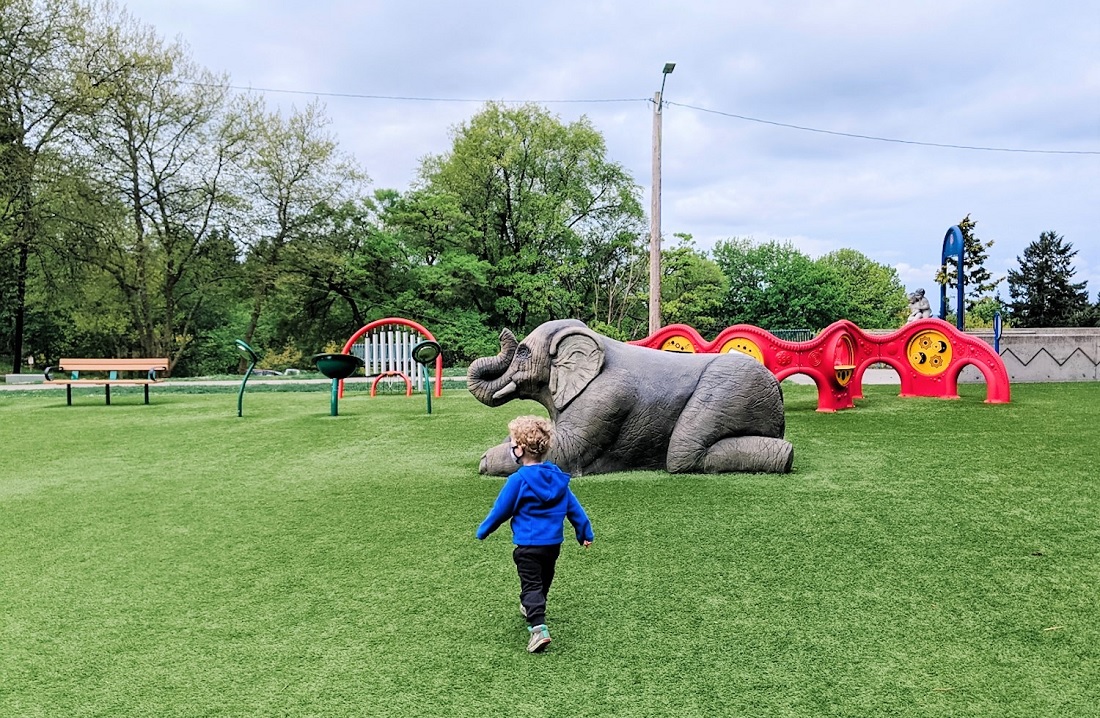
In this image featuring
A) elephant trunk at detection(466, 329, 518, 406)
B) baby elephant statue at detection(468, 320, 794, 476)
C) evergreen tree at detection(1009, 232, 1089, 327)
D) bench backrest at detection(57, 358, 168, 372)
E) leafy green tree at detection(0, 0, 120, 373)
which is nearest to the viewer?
baby elephant statue at detection(468, 320, 794, 476)

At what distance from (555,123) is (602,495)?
3041 cm

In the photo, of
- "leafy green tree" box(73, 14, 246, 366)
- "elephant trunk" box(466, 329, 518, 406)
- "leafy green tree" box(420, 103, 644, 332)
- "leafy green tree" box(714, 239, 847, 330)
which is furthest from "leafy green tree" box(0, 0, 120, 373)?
"leafy green tree" box(714, 239, 847, 330)

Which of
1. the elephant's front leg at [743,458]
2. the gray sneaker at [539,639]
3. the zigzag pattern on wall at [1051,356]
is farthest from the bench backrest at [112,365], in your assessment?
the zigzag pattern on wall at [1051,356]

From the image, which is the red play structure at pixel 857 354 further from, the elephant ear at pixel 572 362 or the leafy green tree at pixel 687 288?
the leafy green tree at pixel 687 288

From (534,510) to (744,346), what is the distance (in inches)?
358

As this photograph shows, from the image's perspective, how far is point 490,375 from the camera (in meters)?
6.59

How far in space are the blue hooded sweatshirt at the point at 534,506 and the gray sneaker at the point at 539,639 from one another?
1.06 ft

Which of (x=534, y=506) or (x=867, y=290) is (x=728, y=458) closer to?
(x=534, y=506)

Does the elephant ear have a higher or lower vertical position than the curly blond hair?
higher

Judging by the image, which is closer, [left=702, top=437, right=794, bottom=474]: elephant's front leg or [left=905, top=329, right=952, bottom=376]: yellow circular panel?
[left=702, top=437, right=794, bottom=474]: elephant's front leg

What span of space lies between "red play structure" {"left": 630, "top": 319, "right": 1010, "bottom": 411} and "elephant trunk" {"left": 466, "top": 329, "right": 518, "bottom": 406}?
4497 millimetres

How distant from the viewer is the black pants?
305 centimetres

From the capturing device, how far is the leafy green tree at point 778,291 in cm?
4619

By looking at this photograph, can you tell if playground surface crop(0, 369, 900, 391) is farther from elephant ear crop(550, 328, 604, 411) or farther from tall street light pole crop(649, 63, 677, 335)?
elephant ear crop(550, 328, 604, 411)
